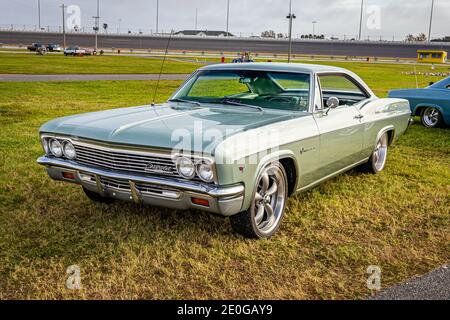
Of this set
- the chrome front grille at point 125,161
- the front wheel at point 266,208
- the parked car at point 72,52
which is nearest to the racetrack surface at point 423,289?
the front wheel at point 266,208

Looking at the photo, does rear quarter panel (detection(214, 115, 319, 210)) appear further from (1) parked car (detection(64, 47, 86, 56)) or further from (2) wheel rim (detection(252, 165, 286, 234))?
(1) parked car (detection(64, 47, 86, 56))

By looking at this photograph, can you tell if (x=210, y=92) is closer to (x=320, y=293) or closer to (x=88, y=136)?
(x=88, y=136)

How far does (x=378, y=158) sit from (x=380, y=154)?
7 centimetres

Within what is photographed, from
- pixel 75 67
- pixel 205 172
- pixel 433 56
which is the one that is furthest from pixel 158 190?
pixel 433 56

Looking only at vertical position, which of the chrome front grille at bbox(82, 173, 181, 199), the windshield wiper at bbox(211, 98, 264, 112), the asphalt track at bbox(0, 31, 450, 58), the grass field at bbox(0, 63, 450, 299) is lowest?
the grass field at bbox(0, 63, 450, 299)

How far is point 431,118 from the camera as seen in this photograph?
378 inches

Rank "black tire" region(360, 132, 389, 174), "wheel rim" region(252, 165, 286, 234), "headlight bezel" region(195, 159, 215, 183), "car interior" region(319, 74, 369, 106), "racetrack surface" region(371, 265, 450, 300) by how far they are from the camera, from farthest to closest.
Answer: "black tire" region(360, 132, 389, 174), "car interior" region(319, 74, 369, 106), "wheel rim" region(252, 165, 286, 234), "headlight bezel" region(195, 159, 215, 183), "racetrack surface" region(371, 265, 450, 300)

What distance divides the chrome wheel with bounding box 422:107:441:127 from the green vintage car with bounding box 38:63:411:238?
4694 millimetres

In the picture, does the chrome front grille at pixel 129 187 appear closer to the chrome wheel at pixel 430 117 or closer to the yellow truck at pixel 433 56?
the chrome wheel at pixel 430 117

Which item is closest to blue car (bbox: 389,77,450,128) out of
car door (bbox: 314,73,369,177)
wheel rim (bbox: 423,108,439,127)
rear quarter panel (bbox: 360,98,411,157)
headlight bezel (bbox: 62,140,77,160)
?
wheel rim (bbox: 423,108,439,127)

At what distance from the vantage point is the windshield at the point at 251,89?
15.1 ft

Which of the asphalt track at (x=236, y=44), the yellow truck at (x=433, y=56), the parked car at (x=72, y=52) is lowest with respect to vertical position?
the parked car at (x=72, y=52)

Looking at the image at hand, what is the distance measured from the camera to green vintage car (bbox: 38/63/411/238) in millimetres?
3443

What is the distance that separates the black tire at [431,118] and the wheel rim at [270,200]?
651 centimetres
